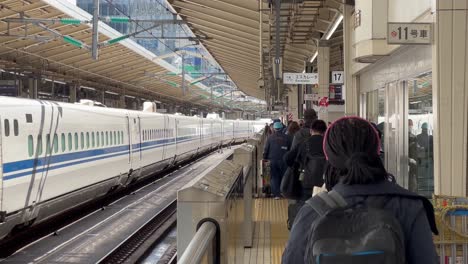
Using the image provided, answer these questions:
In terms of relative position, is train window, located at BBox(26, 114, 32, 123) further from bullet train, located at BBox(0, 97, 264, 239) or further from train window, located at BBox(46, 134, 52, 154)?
train window, located at BBox(46, 134, 52, 154)

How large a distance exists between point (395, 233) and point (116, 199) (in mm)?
13587

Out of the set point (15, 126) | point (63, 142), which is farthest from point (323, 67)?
point (15, 126)

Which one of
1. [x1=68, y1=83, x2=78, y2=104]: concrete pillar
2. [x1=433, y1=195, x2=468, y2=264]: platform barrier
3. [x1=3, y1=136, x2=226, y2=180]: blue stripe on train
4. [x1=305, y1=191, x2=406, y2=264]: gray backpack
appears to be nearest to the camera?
[x1=305, y1=191, x2=406, y2=264]: gray backpack

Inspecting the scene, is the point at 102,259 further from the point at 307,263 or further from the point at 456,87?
the point at 307,263

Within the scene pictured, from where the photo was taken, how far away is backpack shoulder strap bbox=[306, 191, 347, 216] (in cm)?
188

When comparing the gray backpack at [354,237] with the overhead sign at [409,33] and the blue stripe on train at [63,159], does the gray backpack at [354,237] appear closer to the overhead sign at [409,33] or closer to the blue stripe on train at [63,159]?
the overhead sign at [409,33]

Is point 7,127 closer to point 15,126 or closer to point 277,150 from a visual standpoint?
point 15,126

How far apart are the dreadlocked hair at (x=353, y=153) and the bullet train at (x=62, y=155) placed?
19.5ft

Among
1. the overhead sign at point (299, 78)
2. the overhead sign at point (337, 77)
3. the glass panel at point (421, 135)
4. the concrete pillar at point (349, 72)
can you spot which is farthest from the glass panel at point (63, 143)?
the overhead sign at point (337, 77)

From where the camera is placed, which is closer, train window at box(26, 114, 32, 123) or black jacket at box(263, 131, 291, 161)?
train window at box(26, 114, 32, 123)

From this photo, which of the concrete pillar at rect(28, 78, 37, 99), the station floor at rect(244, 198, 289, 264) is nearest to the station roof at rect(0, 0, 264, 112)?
the concrete pillar at rect(28, 78, 37, 99)

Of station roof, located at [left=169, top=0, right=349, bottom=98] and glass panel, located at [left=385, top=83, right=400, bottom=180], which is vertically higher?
station roof, located at [left=169, top=0, right=349, bottom=98]

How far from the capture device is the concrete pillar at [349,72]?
424 inches

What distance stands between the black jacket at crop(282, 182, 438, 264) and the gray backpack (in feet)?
0.33
